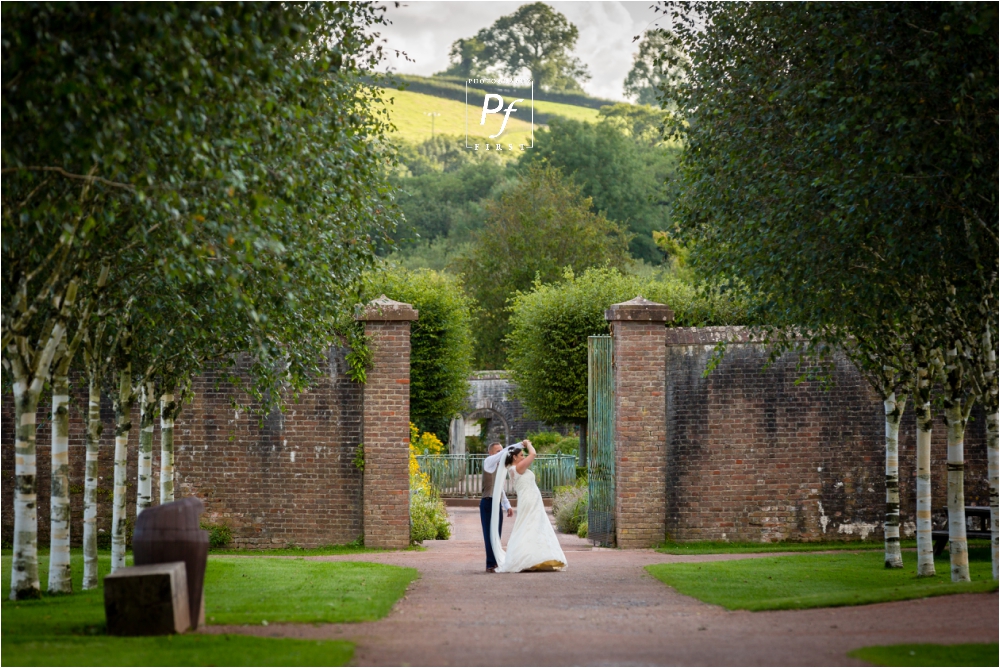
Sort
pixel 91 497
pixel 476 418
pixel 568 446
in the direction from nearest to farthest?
→ 1. pixel 91 497
2. pixel 568 446
3. pixel 476 418

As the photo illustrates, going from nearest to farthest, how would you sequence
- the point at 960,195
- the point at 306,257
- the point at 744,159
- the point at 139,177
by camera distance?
the point at 139,177 < the point at 960,195 < the point at 306,257 < the point at 744,159

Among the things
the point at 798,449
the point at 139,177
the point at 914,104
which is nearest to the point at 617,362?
the point at 798,449

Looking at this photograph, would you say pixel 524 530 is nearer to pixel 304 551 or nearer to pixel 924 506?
pixel 304 551

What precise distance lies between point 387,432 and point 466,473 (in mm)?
15748

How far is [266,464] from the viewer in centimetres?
1638

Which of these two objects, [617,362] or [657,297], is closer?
[617,362]

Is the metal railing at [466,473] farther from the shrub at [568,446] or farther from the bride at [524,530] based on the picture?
the bride at [524,530]

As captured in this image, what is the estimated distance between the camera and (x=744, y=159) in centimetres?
1171

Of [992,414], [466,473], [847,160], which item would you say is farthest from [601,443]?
[466,473]

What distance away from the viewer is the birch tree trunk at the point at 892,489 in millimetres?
13664

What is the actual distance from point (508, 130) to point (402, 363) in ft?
253

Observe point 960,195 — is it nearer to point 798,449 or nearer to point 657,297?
point 798,449

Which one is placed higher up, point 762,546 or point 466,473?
point 466,473

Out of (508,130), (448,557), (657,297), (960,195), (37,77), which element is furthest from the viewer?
(508,130)
